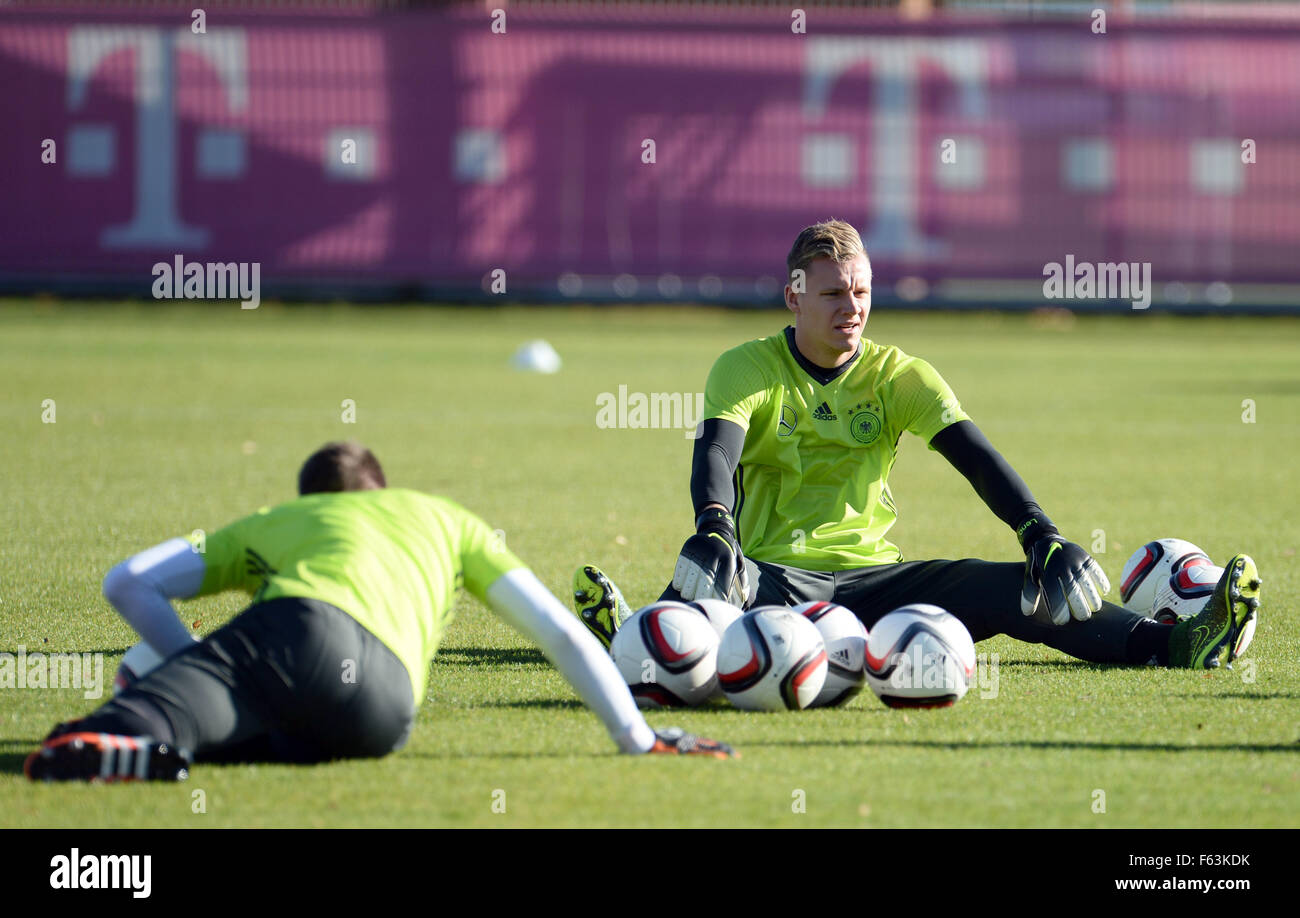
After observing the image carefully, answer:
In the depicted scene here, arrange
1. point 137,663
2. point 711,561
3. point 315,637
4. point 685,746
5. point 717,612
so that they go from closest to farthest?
1. point 315,637
2. point 685,746
3. point 137,663
4. point 711,561
5. point 717,612

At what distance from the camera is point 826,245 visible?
694 cm

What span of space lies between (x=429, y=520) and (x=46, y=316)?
2669 centimetres

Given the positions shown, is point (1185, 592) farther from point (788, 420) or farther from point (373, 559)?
point (373, 559)

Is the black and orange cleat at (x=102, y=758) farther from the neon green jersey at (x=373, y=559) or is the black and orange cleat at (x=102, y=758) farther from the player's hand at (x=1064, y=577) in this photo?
the player's hand at (x=1064, y=577)

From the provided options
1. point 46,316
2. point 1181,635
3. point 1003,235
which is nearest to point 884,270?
point 1003,235

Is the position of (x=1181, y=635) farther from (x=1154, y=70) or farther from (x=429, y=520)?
(x=1154, y=70)

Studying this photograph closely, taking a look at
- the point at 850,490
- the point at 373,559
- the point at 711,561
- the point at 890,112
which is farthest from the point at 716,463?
the point at 890,112

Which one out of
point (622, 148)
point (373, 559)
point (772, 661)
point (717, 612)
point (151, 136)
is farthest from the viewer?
point (622, 148)

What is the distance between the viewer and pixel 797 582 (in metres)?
7.10

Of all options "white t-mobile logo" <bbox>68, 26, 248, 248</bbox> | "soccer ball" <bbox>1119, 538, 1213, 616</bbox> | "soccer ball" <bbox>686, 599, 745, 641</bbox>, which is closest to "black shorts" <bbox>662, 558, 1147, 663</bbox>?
"soccer ball" <bbox>686, 599, 745, 641</bbox>

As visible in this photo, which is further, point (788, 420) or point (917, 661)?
point (788, 420)

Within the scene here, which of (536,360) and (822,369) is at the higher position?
(536,360)

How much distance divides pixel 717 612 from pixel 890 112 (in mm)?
29567
